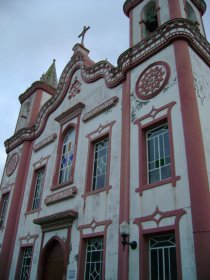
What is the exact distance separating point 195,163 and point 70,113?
734cm

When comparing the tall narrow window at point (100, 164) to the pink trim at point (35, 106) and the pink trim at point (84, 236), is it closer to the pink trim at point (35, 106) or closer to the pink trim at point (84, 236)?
the pink trim at point (84, 236)

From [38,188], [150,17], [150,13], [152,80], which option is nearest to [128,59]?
[152,80]

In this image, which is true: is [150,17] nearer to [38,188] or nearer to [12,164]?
[38,188]

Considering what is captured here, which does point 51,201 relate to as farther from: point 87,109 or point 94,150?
point 87,109

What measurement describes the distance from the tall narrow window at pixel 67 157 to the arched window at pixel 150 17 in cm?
534

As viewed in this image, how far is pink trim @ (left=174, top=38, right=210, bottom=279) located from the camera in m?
6.35

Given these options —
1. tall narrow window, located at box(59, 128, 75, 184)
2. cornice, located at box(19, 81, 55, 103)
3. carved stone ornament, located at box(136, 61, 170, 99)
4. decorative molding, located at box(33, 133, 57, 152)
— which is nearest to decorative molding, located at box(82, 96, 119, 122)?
carved stone ornament, located at box(136, 61, 170, 99)

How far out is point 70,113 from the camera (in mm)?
13391

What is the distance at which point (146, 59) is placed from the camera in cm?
1052

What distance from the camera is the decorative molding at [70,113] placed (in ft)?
42.1

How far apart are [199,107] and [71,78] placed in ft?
25.6

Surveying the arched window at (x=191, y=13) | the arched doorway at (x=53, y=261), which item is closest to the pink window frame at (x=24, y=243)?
the arched doorway at (x=53, y=261)

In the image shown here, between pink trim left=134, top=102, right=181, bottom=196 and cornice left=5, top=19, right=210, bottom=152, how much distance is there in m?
2.41

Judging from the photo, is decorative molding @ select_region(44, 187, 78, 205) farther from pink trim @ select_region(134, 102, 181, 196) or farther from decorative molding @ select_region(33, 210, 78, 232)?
pink trim @ select_region(134, 102, 181, 196)
